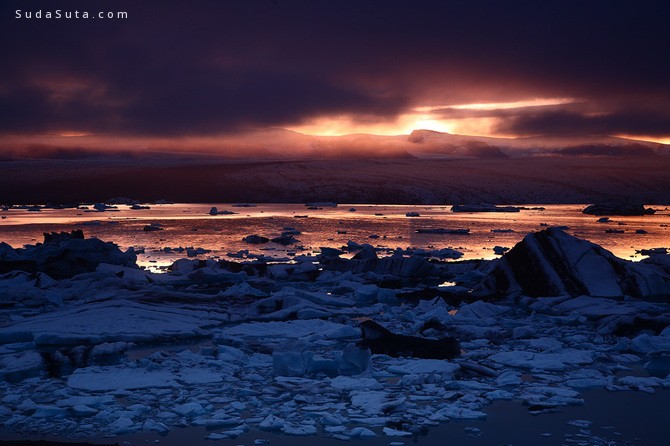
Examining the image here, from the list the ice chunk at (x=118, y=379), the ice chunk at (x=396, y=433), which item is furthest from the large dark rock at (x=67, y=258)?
the ice chunk at (x=396, y=433)

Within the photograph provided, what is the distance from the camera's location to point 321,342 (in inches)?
255

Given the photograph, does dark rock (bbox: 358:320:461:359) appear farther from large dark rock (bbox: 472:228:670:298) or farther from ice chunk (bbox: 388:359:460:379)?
large dark rock (bbox: 472:228:670:298)

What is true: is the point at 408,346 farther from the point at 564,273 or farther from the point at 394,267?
the point at 394,267

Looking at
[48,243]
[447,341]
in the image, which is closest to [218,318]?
[447,341]

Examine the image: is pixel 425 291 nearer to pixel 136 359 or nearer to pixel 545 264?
pixel 545 264

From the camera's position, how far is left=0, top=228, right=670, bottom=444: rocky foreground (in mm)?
4480

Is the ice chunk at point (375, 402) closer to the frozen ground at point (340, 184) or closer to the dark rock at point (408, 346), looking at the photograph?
the dark rock at point (408, 346)

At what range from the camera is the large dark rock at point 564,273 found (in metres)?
9.09

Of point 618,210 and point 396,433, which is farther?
point 618,210

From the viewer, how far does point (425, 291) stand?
919 centimetres

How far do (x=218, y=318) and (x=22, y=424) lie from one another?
11.8ft

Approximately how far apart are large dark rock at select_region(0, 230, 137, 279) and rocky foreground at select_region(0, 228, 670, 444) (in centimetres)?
4

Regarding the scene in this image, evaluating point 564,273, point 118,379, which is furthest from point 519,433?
point 564,273

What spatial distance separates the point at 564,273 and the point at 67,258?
7531 millimetres
